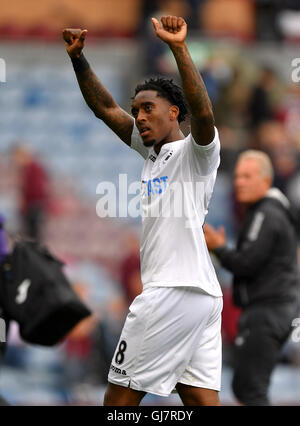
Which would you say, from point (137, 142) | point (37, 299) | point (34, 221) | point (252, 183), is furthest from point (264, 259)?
point (34, 221)

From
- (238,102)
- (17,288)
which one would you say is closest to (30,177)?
(238,102)

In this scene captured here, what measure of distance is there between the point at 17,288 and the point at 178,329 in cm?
171

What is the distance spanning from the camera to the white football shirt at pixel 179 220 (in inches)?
195

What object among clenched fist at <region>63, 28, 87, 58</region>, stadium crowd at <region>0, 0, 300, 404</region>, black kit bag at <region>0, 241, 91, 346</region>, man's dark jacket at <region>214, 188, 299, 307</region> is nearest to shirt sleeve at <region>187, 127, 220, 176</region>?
clenched fist at <region>63, 28, 87, 58</region>

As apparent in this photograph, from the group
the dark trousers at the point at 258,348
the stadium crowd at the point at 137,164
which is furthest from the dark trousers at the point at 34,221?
the dark trousers at the point at 258,348

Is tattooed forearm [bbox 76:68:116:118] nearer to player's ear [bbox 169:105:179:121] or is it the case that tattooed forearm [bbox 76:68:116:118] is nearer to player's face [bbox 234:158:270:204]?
player's ear [bbox 169:105:179:121]

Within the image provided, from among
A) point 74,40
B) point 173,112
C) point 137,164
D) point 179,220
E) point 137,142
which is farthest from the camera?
point 137,164

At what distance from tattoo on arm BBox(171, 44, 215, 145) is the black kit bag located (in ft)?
6.42

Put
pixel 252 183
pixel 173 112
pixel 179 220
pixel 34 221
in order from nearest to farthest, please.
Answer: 1. pixel 179 220
2. pixel 173 112
3. pixel 252 183
4. pixel 34 221

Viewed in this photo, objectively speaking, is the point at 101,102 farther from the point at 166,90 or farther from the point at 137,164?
the point at 137,164

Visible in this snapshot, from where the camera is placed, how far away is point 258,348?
682 centimetres

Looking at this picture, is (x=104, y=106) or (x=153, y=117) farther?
(x=104, y=106)

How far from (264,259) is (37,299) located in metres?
1.75
